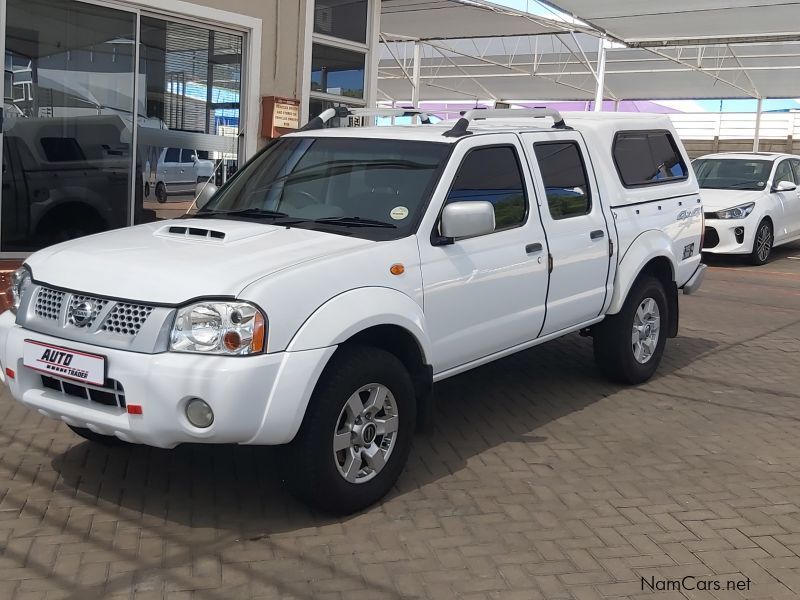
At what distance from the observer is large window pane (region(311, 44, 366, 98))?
11.7 m

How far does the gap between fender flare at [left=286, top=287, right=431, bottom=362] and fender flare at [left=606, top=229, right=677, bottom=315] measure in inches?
87.7

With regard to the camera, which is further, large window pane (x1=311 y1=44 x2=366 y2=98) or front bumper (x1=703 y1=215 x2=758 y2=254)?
front bumper (x1=703 y1=215 x2=758 y2=254)

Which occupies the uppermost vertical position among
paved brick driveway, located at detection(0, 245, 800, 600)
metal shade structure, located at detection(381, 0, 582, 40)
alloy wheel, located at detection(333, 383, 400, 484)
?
metal shade structure, located at detection(381, 0, 582, 40)

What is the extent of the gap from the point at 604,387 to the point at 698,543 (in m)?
2.76

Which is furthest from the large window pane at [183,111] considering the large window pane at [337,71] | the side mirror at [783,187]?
the side mirror at [783,187]

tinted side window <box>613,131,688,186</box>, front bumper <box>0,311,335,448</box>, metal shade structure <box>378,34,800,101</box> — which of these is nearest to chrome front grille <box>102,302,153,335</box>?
front bumper <box>0,311,335,448</box>

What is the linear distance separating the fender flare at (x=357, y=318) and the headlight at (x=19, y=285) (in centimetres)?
149

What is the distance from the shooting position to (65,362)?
165 inches

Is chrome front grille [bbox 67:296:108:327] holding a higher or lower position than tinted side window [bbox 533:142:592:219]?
lower

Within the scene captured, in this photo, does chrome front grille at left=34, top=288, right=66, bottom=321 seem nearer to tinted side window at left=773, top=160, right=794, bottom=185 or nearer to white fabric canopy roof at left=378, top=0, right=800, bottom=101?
white fabric canopy roof at left=378, top=0, right=800, bottom=101

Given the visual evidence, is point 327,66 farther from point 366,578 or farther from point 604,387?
point 366,578

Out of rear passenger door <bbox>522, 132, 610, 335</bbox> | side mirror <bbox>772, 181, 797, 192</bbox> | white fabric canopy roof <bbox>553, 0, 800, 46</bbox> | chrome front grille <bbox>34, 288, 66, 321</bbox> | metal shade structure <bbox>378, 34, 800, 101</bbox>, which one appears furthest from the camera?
metal shade structure <bbox>378, 34, 800, 101</bbox>

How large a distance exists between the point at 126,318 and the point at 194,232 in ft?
2.92

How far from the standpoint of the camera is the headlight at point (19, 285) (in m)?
4.59
